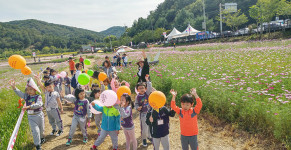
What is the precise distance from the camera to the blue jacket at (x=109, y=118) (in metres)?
3.80

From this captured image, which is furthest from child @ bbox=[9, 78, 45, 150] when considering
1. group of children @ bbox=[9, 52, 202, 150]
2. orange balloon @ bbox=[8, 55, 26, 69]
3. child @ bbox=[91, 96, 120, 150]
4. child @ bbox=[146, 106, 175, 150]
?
child @ bbox=[146, 106, 175, 150]

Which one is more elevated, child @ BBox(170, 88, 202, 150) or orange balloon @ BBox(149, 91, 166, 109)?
orange balloon @ BBox(149, 91, 166, 109)

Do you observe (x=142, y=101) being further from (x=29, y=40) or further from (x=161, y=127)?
(x=29, y=40)

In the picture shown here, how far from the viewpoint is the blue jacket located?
12.5 feet

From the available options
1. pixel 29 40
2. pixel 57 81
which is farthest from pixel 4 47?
pixel 57 81

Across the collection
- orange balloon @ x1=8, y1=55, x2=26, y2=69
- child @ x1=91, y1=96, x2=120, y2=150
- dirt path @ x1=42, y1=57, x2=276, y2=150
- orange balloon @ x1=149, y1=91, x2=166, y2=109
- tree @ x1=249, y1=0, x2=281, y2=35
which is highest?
tree @ x1=249, y1=0, x2=281, y2=35

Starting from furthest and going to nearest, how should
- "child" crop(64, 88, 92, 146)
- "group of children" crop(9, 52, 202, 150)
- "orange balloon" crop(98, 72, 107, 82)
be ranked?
"orange balloon" crop(98, 72, 107, 82) < "child" crop(64, 88, 92, 146) < "group of children" crop(9, 52, 202, 150)

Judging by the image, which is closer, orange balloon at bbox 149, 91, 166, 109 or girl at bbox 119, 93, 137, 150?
orange balloon at bbox 149, 91, 166, 109

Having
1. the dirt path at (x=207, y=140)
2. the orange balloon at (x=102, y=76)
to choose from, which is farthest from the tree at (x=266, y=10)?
the orange balloon at (x=102, y=76)

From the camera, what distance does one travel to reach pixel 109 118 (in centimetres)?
381

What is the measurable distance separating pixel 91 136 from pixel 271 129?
4.59 meters

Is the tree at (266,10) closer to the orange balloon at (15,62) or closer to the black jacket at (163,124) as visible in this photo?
the black jacket at (163,124)

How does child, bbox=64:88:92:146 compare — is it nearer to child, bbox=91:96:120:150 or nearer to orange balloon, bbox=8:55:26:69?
child, bbox=91:96:120:150

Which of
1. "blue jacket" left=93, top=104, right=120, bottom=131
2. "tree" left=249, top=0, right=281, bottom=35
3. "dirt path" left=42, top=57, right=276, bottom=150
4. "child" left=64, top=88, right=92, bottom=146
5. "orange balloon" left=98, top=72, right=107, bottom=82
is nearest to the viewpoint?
"blue jacket" left=93, top=104, right=120, bottom=131
